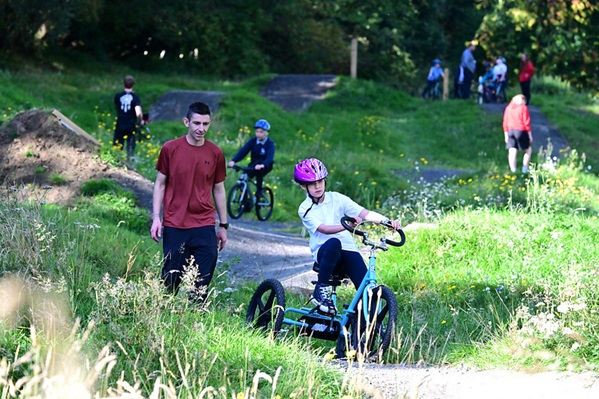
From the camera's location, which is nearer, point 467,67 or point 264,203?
point 264,203

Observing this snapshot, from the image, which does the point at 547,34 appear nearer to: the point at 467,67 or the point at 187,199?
the point at 467,67

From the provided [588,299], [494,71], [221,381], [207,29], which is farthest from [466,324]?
[207,29]

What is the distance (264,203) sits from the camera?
1720 centimetres

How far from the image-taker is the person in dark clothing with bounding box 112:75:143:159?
1889 cm

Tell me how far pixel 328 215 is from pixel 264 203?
9.14 meters

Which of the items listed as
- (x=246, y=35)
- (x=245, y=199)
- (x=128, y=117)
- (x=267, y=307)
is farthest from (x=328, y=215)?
(x=246, y=35)

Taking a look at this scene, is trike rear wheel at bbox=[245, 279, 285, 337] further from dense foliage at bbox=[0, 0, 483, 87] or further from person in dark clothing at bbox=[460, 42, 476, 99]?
person in dark clothing at bbox=[460, 42, 476, 99]

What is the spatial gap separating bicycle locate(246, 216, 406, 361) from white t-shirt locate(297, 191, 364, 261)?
0.20 metres

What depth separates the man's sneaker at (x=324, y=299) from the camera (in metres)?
7.87

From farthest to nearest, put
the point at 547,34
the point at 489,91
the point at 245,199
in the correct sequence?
the point at 547,34 → the point at 489,91 → the point at 245,199

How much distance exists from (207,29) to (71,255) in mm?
31308

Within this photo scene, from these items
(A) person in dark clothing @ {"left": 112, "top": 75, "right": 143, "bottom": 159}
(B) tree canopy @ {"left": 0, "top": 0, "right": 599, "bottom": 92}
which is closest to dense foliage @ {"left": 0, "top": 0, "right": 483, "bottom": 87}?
(B) tree canopy @ {"left": 0, "top": 0, "right": 599, "bottom": 92}

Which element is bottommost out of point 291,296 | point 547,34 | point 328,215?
point 291,296

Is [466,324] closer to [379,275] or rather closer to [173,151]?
[379,275]
